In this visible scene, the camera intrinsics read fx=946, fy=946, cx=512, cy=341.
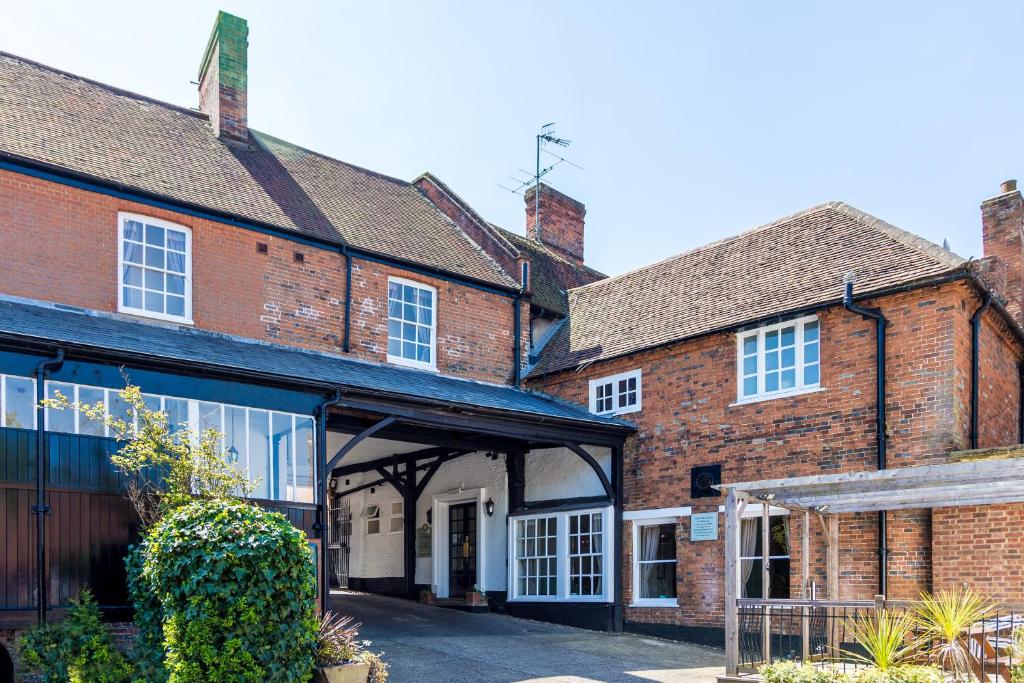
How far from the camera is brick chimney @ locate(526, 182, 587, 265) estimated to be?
75.0ft

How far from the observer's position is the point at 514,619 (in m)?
16.6

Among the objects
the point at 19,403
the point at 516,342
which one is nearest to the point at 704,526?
the point at 516,342

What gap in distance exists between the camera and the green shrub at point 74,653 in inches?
363

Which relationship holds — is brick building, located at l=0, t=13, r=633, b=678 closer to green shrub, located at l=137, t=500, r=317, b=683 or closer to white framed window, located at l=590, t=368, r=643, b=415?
white framed window, located at l=590, t=368, r=643, b=415

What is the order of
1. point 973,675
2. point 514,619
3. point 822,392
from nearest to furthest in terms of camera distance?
point 973,675, point 822,392, point 514,619

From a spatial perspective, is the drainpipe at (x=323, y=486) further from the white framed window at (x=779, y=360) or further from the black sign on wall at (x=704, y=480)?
the white framed window at (x=779, y=360)

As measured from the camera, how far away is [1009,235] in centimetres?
1556

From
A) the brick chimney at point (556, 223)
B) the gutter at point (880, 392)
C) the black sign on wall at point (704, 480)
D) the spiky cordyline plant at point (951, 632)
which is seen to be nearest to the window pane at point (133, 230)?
the black sign on wall at point (704, 480)

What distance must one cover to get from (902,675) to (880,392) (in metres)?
5.12

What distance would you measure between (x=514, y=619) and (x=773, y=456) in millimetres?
5645

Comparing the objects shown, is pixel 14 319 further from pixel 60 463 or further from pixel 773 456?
pixel 773 456

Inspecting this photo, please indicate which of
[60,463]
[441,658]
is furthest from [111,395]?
[441,658]

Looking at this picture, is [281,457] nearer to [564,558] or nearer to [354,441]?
[354,441]

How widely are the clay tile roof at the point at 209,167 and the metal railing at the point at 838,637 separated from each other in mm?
8236
